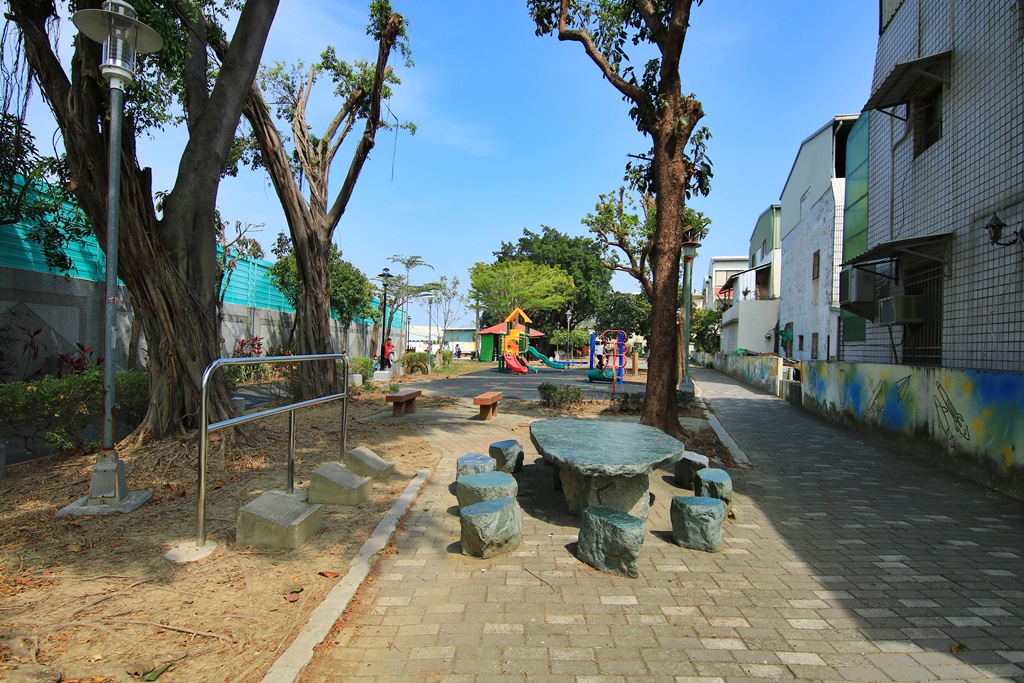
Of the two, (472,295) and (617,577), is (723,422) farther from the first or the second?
(472,295)

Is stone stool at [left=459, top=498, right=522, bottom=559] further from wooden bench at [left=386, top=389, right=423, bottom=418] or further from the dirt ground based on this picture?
wooden bench at [left=386, top=389, right=423, bottom=418]

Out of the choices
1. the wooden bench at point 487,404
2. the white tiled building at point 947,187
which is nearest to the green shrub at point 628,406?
the wooden bench at point 487,404

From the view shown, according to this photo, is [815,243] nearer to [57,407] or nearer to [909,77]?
[909,77]

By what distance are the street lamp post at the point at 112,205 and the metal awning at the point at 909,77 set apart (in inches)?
380

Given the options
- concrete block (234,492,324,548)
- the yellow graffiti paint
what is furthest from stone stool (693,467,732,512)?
concrete block (234,492,324,548)

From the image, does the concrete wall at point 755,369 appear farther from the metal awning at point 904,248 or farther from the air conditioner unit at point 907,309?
the air conditioner unit at point 907,309

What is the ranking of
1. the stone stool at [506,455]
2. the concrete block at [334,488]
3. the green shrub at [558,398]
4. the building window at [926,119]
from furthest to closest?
the green shrub at [558,398]
the building window at [926,119]
the stone stool at [506,455]
the concrete block at [334,488]

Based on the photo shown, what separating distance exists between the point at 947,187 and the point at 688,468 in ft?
20.3

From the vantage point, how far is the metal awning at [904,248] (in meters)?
8.12

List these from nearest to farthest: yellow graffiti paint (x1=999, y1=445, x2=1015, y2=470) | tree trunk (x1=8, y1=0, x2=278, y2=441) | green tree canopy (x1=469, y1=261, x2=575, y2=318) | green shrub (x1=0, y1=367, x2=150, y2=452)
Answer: green shrub (x1=0, y1=367, x2=150, y2=452)
tree trunk (x1=8, y1=0, x2=278, y2=441)
yellow graffiti paint (x1=999, y1=445, x2=1015, y2=470)
green tree canopy (x1=469, y1=261, x2=575, y2=318)

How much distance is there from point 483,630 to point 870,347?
1108cm

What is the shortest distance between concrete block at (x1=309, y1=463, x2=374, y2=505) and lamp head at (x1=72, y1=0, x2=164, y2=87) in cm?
348

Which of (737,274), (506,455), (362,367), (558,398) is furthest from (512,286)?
(506,455)

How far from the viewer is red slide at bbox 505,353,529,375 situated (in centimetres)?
2708
